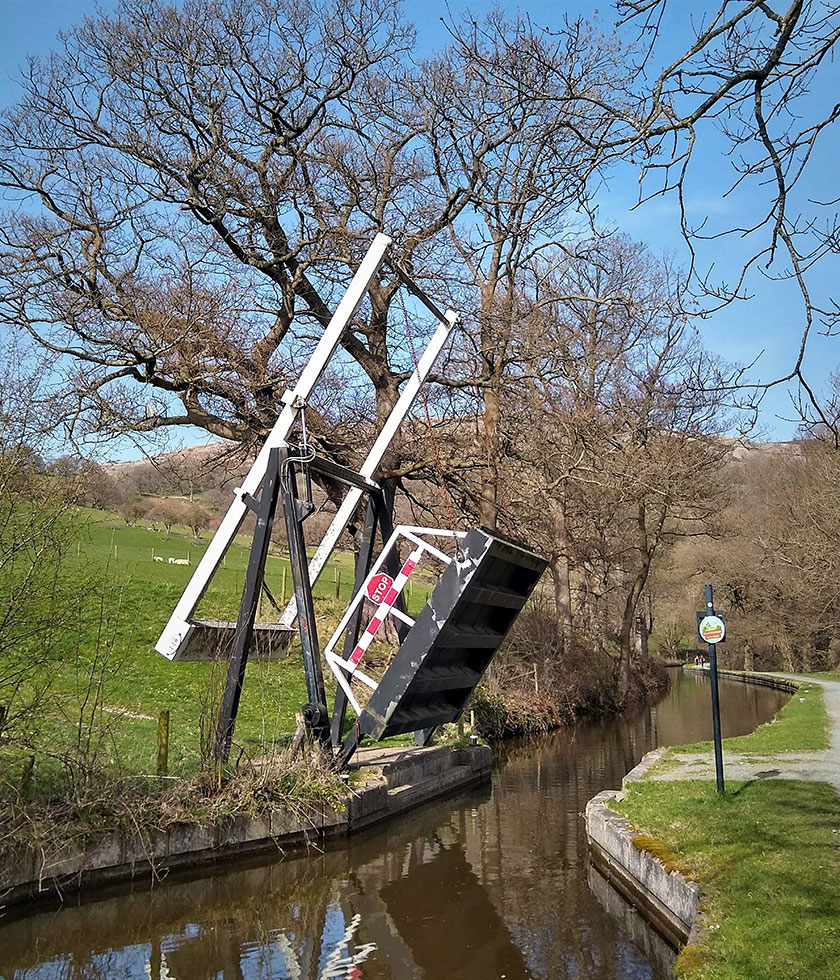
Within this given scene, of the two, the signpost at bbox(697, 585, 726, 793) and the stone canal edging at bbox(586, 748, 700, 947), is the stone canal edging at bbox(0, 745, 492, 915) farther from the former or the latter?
the signpost at bbox(697, 585, 726, 793)

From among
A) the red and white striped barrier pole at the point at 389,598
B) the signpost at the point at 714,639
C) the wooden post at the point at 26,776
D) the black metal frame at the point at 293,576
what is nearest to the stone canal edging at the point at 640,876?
the signpost at the point at 714,639

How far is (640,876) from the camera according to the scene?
7.73 m

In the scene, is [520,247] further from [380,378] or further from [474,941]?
[474,941]

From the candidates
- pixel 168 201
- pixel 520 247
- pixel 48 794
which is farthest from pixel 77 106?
pixel 48 794

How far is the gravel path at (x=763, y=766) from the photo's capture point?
1093 centimetres

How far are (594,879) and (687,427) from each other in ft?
58.9

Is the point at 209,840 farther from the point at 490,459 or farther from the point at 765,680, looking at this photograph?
the point at 765,680

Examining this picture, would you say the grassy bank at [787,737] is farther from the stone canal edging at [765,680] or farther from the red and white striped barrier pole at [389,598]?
the stone canal edging at [765,680]

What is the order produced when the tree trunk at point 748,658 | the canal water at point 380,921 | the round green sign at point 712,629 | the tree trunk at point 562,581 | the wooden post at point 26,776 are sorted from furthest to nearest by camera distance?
the tree trunk at point 748,658, the tree trunk at point 562,581, the round green sign at point 712,629, the wooden post at point 26,776, the canal water at point 380,921

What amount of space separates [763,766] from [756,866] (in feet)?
18.3

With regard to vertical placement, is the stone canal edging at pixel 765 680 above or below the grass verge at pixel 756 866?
above

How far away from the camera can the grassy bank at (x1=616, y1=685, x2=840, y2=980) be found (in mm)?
5250

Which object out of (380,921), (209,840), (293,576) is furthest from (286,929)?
(293,576)

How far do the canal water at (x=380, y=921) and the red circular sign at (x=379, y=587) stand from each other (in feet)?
9.06
